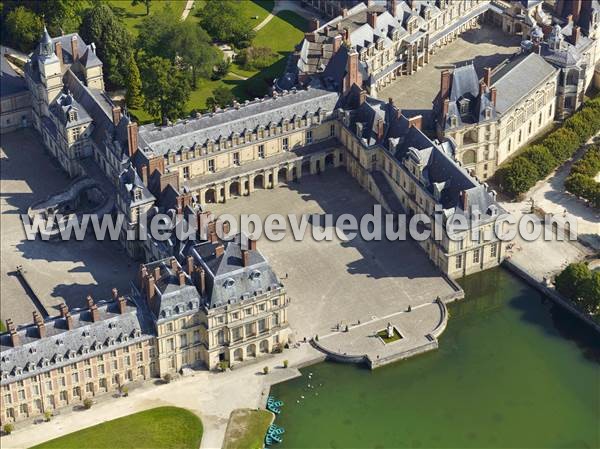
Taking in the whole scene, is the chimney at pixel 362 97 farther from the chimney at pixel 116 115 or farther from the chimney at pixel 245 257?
the chimney at pixel 245 257

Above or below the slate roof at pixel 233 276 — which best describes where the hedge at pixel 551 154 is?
below

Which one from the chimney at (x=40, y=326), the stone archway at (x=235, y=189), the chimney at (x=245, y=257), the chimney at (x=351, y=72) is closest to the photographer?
the chimney at (x=40, y=326)

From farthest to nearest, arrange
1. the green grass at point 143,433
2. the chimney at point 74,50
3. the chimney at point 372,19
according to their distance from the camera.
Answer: the chimney at point 372,19 < the chimney at point 74,50 < the green grass at point 143,433

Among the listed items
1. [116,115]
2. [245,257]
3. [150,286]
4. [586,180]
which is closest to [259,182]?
[116,115]

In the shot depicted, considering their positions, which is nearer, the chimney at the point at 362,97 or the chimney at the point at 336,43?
the chimney at the point at 362,97

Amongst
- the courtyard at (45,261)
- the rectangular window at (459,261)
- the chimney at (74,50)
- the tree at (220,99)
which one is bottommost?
the rectangular window at (459,261)

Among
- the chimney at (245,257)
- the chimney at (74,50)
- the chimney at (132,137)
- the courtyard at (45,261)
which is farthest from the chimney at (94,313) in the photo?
the chimney at (74,50)

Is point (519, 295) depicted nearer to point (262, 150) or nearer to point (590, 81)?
point (262, 150)

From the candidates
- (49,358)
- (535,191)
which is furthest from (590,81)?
(49,358)
